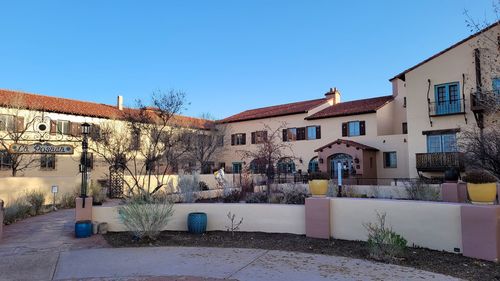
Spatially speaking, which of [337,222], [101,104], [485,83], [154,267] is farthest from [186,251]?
[101,104]

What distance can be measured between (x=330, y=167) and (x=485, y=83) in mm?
12957

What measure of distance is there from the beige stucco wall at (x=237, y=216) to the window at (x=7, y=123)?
18607 millimetres

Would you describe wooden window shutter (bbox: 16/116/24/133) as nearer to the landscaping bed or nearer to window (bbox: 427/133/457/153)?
the landscaping bed

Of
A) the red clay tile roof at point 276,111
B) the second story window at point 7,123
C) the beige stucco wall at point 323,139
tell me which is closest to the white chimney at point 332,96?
the red clay tile roof at point 276,111

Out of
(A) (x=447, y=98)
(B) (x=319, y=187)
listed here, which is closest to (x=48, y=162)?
(B) (x=319, y=187)

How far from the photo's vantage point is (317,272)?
671 centimetres

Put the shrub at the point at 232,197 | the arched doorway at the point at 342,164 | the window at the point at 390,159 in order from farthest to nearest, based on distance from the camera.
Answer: the arched doorway at the point at 342,164, the window at the point at 390,159, the shrub at the point at 232,197

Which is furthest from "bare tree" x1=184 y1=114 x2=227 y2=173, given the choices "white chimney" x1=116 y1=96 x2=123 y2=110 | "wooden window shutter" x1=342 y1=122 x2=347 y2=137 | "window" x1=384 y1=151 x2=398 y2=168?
"window" x1=384 y1=151 x2=398 y2=168

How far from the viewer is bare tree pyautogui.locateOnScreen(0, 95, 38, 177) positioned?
24.7m

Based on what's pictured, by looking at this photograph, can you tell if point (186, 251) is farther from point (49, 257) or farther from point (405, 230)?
point (405, 230)

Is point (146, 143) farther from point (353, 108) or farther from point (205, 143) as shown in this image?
point (353, 108)

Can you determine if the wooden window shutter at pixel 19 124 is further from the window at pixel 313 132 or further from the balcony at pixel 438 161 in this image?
the balcony at pixel 438 161

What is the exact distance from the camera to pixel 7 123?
2534cm

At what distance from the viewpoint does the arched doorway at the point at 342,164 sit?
29.1m
